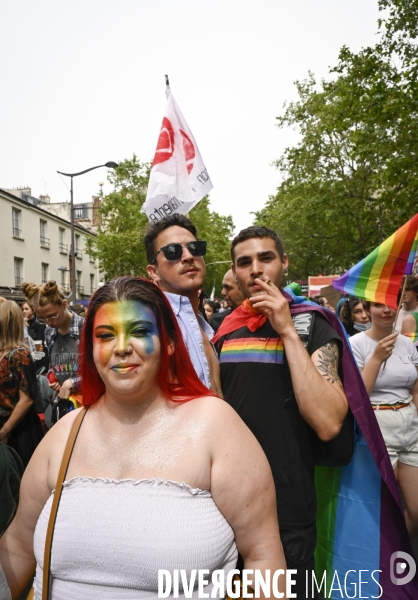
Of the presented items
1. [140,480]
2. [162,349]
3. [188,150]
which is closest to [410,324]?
[188,150]

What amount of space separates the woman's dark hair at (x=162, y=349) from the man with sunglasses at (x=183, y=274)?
47 cm

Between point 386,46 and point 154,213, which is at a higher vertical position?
point 386,46

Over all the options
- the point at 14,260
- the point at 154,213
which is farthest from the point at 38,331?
the point at 14,260

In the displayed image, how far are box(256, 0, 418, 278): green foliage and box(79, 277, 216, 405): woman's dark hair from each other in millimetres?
9956

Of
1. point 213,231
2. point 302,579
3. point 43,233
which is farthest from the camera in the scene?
point 213,231

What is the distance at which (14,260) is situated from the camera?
29328 mm

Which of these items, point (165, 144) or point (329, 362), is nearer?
point (329, 362)

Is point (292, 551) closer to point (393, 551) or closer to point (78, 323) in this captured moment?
point (393, 551)

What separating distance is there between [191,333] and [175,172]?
7.02 ft

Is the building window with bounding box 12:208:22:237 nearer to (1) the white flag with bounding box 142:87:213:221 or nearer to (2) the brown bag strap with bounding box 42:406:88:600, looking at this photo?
(1) the white flag with bounding box 142:87:213:221

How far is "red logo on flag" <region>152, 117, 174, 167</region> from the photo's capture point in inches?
161

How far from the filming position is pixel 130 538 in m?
1.41

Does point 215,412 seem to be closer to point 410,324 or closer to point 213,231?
point 410,324

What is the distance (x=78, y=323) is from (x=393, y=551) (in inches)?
133
